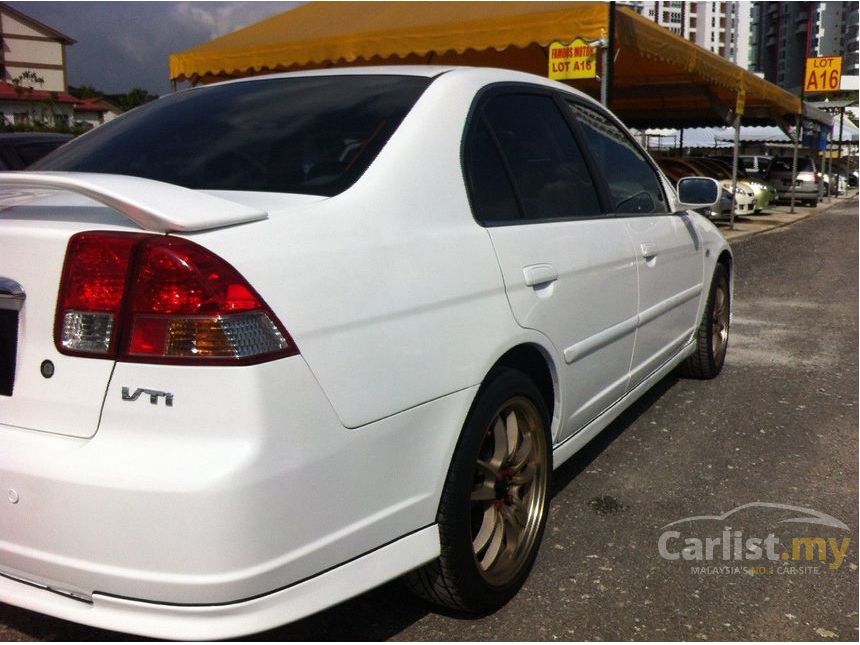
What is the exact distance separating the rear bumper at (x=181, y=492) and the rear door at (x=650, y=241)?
208 cm

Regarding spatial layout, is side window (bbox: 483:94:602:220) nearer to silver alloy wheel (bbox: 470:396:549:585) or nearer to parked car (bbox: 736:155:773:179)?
silver alloy wheel (bbox: 470:396:549:585)

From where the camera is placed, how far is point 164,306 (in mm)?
1678

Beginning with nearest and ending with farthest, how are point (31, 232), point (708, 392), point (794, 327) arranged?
1. point (31, 232)
2. point (708, 392)
3. point (794, 327)

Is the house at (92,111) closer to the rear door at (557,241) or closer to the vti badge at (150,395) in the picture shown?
the rear door at (557,241)

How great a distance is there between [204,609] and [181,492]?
26 centimetres

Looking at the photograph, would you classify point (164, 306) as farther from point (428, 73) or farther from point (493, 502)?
point (428, 73)

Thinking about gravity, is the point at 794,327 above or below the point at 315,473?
below

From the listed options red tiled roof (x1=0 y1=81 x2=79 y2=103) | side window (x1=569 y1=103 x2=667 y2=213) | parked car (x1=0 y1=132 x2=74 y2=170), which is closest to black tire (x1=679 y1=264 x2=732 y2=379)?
side window (x1=569 y1=103 x2=667 y2=213)

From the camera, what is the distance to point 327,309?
5.88 feet

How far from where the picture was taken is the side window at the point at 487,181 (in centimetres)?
244

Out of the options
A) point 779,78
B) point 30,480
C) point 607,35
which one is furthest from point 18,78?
point 779,78

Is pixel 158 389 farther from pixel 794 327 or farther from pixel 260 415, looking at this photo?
pixel 794 327

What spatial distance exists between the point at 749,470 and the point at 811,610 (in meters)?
1.16

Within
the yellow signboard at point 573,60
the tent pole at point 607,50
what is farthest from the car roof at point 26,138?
the tent pole at point 607,50
